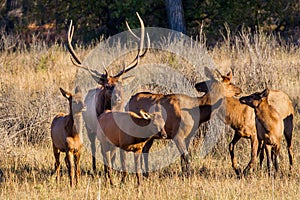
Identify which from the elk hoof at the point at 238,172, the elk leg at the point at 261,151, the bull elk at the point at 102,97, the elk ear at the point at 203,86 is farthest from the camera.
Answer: the elk leg at the point at 261,151

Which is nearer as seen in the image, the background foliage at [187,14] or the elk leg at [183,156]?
the elk leg at [183,156]

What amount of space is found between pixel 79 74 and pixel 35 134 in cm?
407

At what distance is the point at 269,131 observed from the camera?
32.4ft

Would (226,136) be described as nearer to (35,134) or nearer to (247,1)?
(35,134)

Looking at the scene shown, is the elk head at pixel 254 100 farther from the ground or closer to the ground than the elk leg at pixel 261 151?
farther from the ground

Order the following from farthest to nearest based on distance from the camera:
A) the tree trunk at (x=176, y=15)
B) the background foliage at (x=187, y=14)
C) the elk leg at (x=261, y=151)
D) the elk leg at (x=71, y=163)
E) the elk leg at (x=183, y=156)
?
1. the background foliage at (x=187, y=14)
2. the tree trunk at (x=176, y=15)
3. the elk leg at (x=261, y=151)
4. the elk leg at (x=183, y=156)
5. the elk leg at (x=71, y=163)

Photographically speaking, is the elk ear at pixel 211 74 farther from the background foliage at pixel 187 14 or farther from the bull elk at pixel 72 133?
the background foliage at pixel 187 14

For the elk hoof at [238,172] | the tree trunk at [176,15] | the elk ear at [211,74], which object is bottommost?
the elk hoof at [238,172]

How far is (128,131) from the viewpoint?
943 cm

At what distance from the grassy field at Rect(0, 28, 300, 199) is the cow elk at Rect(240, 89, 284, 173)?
1.53 ft

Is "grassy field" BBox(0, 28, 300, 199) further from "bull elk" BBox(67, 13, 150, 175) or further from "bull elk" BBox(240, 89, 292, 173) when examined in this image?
"bull elk" BBox(67, 13, 150, 175)

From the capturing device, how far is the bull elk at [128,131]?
913 cm

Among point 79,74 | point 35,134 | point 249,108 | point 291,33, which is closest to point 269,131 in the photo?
point 249,108

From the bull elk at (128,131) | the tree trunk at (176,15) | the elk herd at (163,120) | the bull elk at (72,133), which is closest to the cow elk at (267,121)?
the elk herd at (163,120)
